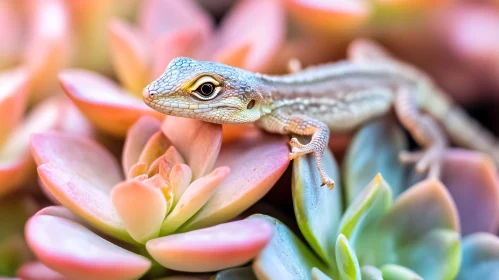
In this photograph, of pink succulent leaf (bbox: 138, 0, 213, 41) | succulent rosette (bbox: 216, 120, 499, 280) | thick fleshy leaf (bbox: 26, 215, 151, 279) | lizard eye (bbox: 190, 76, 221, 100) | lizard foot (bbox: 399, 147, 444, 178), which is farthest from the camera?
pink succulent leaf (bbox: 138, 0, 213, 41)

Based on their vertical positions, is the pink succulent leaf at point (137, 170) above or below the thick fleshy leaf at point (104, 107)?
below

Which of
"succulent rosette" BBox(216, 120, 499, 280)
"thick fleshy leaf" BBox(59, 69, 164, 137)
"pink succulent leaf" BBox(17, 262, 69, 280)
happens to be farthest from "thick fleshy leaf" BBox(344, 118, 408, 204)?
"pink succulent leaf" BBox(17, 262, 69, 280)

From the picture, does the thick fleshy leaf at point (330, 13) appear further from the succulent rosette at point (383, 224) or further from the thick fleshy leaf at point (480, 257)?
the thick fleshy leaf at point (480, 257)

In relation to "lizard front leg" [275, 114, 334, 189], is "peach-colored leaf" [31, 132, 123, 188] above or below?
below

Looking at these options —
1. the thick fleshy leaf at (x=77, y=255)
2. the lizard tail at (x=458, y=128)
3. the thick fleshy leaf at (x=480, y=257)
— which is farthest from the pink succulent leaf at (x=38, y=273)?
the lizard tail at (x=458, y=128)

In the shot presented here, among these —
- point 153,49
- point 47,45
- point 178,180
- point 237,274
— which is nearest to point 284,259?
point 237,274

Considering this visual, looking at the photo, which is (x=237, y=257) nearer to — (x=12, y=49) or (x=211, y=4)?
(x=12, y=49)

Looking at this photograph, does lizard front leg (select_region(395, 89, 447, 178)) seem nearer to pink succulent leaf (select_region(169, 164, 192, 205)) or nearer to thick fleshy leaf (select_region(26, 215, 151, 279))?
pink succulent leaf (select_region(169, 164, 192, 205))

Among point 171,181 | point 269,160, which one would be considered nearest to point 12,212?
point 171,181

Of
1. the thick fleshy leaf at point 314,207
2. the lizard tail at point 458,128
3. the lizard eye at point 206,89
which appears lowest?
the thick fleshy leaf at point 314,207
